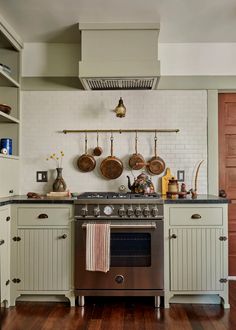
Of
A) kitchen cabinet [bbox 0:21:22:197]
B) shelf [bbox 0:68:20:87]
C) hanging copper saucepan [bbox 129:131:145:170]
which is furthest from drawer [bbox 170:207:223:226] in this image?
shelf [bbox 0:68:20:87]

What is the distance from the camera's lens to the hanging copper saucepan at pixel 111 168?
317cm

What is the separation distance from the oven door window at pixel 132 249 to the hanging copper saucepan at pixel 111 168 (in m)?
0.74

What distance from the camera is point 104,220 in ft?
8.66

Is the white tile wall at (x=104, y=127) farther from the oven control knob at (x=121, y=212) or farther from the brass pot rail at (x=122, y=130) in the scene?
the oven control knob at (x=121, y=212)

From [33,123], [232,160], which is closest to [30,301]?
[33,123]

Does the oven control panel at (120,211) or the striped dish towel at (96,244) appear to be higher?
the oven control panel at (120,211)

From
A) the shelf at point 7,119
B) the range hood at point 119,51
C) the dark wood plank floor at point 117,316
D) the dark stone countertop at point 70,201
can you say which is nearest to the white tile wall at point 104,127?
the shelf at point 7,119

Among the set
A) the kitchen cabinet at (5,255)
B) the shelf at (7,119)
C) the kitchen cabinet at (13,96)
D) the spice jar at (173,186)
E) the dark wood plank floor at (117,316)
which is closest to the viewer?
the dark wood plank floor at (117,316)

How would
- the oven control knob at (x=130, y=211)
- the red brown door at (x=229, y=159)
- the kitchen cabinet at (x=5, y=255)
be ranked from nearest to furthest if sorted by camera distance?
the kitchen cabinet at (x=5, y=255)
the oven control knob at (x=130, y=211)
the red brown door at (x=229, y=159)

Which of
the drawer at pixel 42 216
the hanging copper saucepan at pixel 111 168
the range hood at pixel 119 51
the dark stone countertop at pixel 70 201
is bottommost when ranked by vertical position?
the drawer at pixel 42 216

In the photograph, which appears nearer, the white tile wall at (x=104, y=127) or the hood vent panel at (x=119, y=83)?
the hood vent panel at (x=119, y=83)

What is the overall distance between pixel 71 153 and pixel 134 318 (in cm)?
171

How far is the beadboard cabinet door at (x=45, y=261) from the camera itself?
2662 mm

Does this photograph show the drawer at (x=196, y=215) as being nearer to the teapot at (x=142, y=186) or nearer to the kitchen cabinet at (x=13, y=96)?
the teapot at (x=142, y=186)
